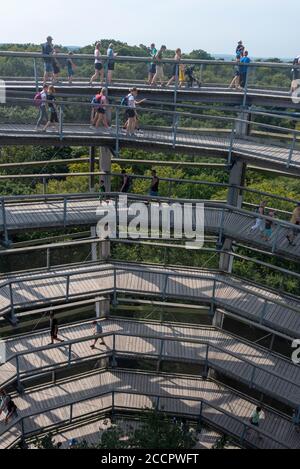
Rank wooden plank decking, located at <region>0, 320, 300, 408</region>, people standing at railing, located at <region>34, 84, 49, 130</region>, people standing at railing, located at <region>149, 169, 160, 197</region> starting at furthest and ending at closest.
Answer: people standing at railing, located at <region>149, 169, 160, 197</region>
wooden plank decking, located at <region>0, 320, 300, 408</region>
people standing at railing, located at <region>34, 84, 49, 130</region>

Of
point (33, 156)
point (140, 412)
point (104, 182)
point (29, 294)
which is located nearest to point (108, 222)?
point (104, 182)

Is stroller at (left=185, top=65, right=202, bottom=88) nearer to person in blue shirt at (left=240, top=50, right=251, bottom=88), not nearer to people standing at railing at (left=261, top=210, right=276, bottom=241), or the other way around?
person in blue shirt at (left=240, top=50, right=251, bottom=88)

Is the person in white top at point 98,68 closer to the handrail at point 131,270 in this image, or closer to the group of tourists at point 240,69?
the group of tourists at point 240,69

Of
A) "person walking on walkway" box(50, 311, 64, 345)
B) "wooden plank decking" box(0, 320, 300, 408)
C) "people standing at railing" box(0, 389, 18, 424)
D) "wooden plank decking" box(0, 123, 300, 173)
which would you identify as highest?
"wooden plank decking" box(0, 123, 300, 173)

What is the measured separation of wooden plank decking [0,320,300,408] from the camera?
14516mm

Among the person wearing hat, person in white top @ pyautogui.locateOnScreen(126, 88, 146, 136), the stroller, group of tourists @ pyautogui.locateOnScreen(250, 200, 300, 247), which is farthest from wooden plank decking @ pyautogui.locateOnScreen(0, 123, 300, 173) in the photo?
the stroller

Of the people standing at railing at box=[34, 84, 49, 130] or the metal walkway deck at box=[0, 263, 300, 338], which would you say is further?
the metal walkway deck at box=[0, 263, 300, 338]

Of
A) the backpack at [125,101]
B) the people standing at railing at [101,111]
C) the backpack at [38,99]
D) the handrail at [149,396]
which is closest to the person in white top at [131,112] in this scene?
the backpack at [125,101]

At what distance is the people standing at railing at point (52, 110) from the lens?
1441 centimetres

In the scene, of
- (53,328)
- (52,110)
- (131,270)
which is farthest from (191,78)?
(53,328)

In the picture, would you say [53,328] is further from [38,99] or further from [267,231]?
[267,231]

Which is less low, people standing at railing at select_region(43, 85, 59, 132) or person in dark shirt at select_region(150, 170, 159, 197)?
people standing at railing at select_region(43, 85, 59, 132)

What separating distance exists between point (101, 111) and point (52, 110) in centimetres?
156

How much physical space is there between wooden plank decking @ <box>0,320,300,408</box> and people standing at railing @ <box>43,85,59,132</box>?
664cm
